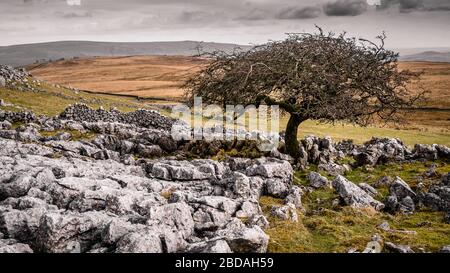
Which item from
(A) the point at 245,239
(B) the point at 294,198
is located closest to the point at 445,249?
(A) the point at 245,239

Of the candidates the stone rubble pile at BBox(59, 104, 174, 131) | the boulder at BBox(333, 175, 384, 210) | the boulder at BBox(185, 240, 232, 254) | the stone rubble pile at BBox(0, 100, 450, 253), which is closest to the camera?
the boulder at BBox(185, 240, 232, 254)

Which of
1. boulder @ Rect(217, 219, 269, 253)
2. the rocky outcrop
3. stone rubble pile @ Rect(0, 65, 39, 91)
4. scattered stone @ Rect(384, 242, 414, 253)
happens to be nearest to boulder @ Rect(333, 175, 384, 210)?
the rocky outcrop

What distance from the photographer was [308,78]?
Result: 2533cm

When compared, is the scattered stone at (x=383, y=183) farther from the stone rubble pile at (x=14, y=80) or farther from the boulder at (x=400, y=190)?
the stone rubble pile at (x=14, y=80)

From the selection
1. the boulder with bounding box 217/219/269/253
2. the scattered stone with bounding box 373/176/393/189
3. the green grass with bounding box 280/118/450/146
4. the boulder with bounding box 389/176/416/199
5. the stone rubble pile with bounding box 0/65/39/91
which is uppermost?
the stone rubble pile with bounding box 0/65/39/91

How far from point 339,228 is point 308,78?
1083cm

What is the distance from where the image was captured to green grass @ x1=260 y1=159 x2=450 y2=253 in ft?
50.3

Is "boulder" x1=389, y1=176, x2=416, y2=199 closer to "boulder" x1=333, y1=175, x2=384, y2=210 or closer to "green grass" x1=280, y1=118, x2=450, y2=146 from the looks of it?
"boulder" x1=333, y1=175, x2=384, y2=210

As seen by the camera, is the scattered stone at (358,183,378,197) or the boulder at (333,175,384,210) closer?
the boulder at (333,175,384,210)

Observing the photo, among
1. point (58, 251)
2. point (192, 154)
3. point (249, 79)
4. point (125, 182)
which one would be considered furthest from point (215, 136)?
point (58, 251)

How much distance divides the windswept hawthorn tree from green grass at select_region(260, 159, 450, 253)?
21.1 ft

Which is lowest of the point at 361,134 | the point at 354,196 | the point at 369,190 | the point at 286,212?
the point at 361,134

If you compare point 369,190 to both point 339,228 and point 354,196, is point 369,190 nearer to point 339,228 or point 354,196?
point 354,196

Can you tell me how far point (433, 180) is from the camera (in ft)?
80.9
